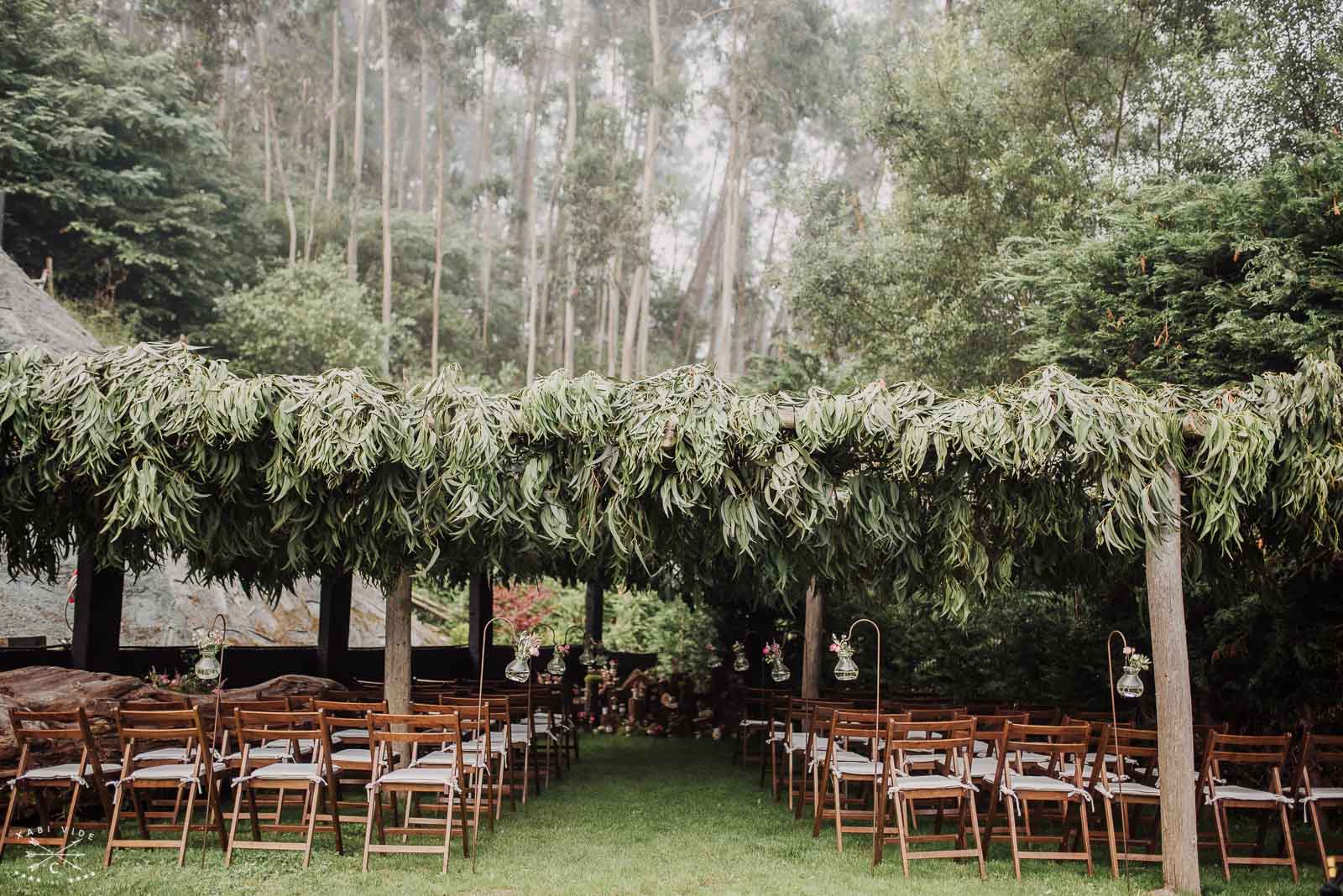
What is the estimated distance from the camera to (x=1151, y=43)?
49.7 ft

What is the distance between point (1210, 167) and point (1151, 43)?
2795mm

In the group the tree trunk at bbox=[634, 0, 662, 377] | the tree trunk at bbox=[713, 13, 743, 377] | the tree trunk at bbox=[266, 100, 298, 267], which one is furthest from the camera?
the tree trunk at bbox=[634, 0, 662, 377]

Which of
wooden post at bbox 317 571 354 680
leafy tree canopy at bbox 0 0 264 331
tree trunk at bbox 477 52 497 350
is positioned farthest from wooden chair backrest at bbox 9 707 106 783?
tree trunk at bbox 477 52 497 350

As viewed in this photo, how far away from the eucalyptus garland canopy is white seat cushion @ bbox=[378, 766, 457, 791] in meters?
1.37

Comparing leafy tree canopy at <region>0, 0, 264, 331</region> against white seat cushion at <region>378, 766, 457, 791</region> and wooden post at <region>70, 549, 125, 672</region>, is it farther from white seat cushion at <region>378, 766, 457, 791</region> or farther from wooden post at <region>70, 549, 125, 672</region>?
white seat cushion at <region>378, 766, 457, 791</region>

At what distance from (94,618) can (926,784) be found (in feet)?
21.6

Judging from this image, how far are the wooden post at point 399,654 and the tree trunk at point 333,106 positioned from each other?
2498 centimetres

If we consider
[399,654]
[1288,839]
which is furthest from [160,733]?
[1288,839]

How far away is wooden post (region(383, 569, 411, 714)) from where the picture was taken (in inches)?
308

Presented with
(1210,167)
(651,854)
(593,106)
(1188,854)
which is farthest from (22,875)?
(593,106)

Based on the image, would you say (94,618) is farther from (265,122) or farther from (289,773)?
(265,122)

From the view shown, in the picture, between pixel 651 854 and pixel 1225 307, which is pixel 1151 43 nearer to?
pixel 1225 307

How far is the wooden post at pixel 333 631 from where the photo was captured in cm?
1045

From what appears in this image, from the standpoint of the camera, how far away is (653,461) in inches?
253
